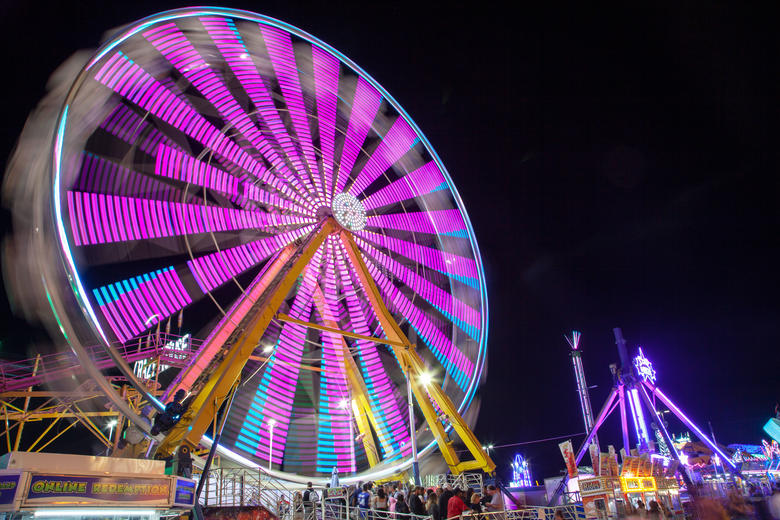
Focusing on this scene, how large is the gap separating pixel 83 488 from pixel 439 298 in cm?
1185

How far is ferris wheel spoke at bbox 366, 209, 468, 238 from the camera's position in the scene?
15.1 meters

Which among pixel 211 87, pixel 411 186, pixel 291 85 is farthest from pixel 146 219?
pixel 411 186

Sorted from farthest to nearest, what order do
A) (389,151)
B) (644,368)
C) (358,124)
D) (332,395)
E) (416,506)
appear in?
1. (644,368)
2. (332,395)
3. (389,151)
4. (358,124)
5. (416,506)

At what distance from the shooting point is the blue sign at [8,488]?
3.86 metres

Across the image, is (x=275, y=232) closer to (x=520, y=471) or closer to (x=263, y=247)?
(x=263, y=247)

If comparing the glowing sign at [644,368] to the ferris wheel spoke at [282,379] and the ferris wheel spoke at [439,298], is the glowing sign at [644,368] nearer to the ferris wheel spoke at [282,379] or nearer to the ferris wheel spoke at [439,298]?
the ferris wheel spoke at [439,298]

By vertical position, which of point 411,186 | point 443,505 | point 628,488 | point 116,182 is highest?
point 411,186

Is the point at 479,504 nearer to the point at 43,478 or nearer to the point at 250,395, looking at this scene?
the point at 43,478

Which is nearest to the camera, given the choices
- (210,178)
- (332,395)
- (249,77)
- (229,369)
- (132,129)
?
(229,369)

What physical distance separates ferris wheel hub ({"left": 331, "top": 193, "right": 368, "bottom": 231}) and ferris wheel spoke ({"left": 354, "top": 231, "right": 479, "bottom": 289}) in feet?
5.72

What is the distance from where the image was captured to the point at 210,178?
10977 millimetres

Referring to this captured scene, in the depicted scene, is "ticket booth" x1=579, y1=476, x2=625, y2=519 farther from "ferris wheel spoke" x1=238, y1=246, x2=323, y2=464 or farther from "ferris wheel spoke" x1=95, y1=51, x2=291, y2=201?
"ferris wheel spoke" x1=95, y1=51, x2=291, y2=201

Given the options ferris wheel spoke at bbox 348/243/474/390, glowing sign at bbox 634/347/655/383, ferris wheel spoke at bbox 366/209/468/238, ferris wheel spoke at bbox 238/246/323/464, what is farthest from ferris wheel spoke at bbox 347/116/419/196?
glowing sign at bbox 634/347/655/383

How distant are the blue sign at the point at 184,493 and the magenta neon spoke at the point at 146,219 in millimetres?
4760
